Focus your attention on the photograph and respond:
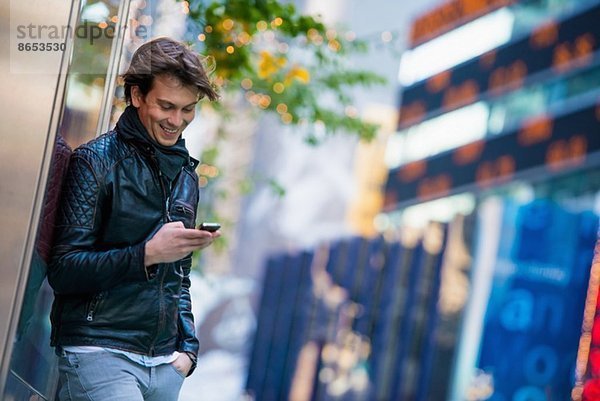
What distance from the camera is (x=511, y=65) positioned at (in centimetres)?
2561

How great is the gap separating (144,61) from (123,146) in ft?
0.69

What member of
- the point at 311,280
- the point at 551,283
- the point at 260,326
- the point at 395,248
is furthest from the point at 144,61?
the point at 260,326

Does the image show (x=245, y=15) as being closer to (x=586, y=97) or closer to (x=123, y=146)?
(x=123, y=146)

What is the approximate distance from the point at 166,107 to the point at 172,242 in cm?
36

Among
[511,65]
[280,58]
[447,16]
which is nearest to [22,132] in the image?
[280,58]

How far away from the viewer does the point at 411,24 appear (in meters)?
34.0

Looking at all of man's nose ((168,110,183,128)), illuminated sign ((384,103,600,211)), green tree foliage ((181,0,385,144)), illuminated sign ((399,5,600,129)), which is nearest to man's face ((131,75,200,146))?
man's nose ((168,110,183,128))

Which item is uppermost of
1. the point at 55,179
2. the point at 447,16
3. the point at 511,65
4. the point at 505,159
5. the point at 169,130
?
the point at 447,16

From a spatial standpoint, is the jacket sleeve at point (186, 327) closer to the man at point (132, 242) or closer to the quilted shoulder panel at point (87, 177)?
the man at point (132, 242)

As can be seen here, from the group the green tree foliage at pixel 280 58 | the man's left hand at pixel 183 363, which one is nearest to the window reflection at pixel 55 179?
the man's left hand at pixel 183 363

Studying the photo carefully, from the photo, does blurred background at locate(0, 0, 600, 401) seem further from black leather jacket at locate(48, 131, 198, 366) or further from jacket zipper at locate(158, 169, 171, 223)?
jacket zipper at locate(158, 169, 171, 223)

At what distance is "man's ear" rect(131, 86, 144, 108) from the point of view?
3.31m

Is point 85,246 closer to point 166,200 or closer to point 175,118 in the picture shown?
point 166,200

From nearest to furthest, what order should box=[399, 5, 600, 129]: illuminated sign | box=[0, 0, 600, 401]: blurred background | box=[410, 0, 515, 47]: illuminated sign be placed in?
box=[0, 0, 600, 401]: blurred background → box=[399, 5, 600, 129]: illuminated sign → box=[410, 0, 515, 47]: illuminated sign
